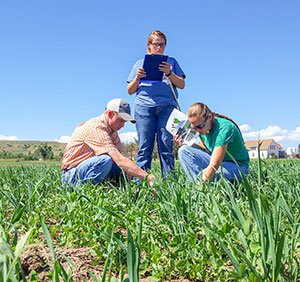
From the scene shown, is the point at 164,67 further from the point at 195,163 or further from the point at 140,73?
the point at 195,163

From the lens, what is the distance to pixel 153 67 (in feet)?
11.3

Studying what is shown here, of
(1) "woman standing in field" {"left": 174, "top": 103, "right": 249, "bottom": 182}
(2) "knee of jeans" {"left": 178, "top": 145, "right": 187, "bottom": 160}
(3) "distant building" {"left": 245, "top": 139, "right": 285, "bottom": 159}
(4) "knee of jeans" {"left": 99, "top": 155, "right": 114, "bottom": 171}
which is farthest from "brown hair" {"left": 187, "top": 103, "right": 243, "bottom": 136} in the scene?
(3) "distant building" {"left": 245, "top": 139, "right": 285, "bottom": 159}

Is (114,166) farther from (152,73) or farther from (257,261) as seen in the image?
(257,261)

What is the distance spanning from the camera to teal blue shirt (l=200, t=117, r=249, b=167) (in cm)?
283

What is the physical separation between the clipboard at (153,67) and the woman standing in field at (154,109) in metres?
0.11

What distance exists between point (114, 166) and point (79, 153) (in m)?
0.44

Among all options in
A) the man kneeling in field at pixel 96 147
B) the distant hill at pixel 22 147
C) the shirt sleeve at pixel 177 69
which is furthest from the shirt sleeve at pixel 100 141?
the distant hill at pixel 22 147

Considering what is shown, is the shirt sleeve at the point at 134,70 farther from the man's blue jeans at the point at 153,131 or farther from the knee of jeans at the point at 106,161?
the knee of jeans at the point at 106,161

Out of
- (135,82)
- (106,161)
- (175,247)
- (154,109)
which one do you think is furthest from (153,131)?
(175,247)

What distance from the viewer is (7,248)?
81 cm

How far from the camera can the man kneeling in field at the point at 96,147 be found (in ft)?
10.0

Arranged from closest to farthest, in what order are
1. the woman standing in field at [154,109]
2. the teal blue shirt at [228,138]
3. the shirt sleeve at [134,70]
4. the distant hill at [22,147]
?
the teal blue shirt at [228,138] < the woman standing in field at [154,109] < the shirt sleeve at [134,70] < the distant hill at [22,147]

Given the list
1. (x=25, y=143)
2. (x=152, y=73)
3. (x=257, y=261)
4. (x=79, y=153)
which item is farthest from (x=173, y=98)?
(x=25, y=143)

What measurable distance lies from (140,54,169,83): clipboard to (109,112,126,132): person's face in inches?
24.9
